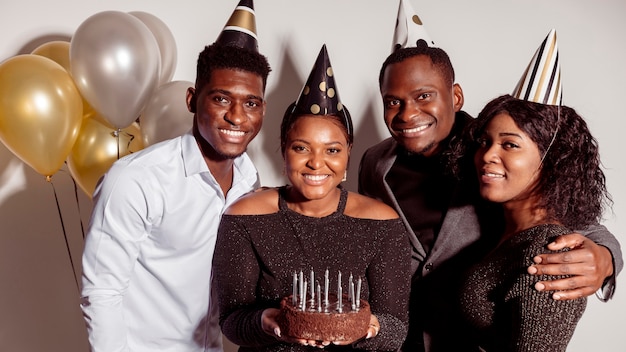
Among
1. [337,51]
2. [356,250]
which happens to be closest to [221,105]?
[356,250]

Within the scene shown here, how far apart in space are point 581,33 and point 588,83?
0.71 ft

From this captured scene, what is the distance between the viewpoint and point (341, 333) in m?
1.30

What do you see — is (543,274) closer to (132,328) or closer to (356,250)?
(356,250)

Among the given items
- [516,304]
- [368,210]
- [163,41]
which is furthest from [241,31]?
[516,304]

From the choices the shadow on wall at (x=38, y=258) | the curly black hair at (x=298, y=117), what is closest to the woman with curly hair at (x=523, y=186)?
the curly black hair at (x=298, y=117)

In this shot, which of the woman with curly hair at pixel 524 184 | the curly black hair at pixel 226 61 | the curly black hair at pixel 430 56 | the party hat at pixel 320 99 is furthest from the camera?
the curly black hair at pixel 430 56

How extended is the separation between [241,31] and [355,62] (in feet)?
2.59

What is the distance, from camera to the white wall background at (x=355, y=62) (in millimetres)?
2500

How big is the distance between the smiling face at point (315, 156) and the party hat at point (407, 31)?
52 centimetres

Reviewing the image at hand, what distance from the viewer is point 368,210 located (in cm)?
166

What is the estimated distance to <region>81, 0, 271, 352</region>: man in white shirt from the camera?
1664 mm

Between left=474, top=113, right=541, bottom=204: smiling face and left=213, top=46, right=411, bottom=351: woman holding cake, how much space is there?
0.28m

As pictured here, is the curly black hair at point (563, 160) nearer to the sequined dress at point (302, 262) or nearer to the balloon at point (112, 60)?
the sequined dress at point (302, 262)

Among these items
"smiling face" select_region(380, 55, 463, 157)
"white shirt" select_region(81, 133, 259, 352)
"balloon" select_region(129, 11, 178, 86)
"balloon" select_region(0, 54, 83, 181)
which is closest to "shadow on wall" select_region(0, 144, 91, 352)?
"balloon" select_region(0, 54, 83, 181)
